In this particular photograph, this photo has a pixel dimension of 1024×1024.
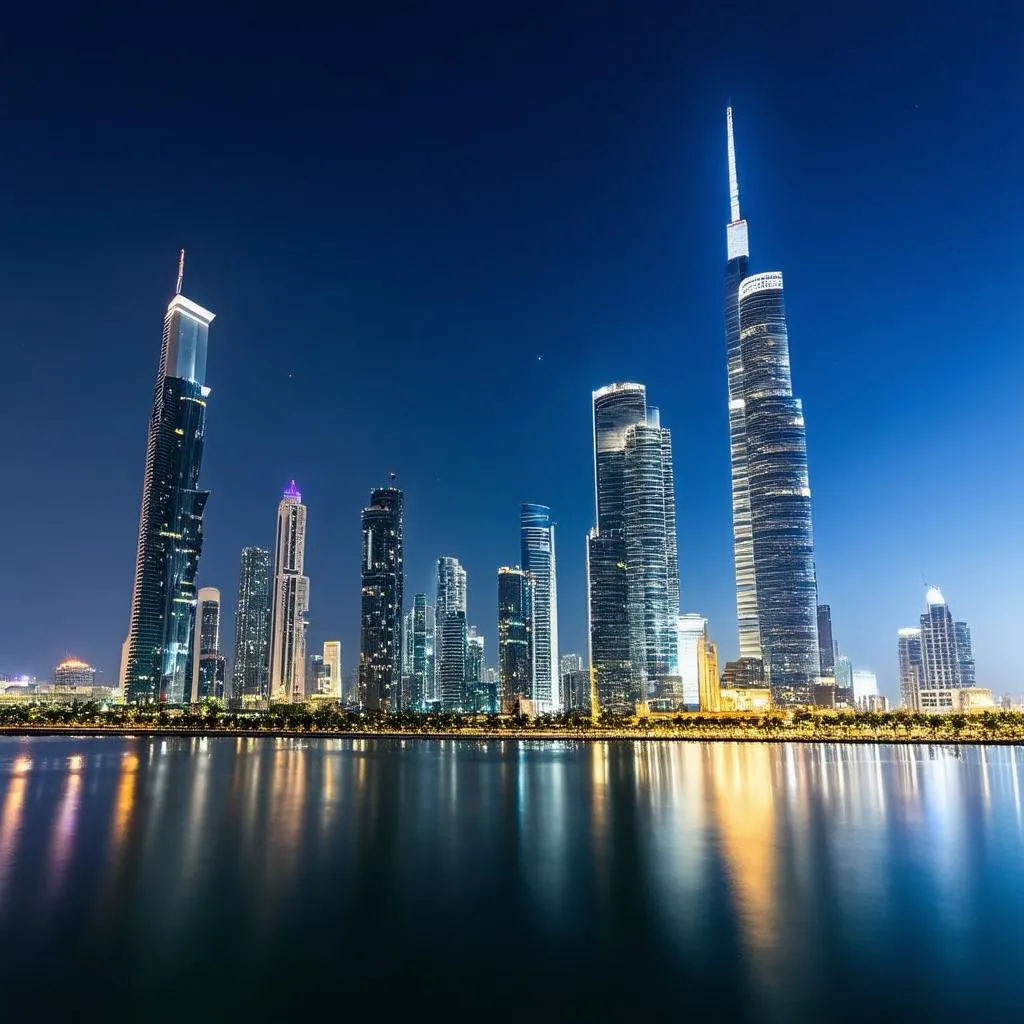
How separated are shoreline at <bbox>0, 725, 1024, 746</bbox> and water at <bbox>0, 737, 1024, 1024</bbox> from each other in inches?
3507

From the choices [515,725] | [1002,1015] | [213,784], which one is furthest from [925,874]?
[515,725]

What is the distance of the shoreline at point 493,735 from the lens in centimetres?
15162

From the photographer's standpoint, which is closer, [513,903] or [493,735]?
[513,903]

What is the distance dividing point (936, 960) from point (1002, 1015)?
501 centimetres

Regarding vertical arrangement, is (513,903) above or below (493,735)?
below

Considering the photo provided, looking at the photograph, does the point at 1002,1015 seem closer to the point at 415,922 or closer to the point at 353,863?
the point at 415,922

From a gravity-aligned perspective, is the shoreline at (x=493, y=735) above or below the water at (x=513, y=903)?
above

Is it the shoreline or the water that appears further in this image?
the shoreline

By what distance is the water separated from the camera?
24.3 m

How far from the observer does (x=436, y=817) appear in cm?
5659

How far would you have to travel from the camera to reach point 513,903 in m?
34.7

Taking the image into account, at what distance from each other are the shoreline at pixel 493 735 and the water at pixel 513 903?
89.1 m

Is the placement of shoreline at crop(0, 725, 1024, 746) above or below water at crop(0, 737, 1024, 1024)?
above

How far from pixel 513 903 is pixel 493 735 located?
147 metres
